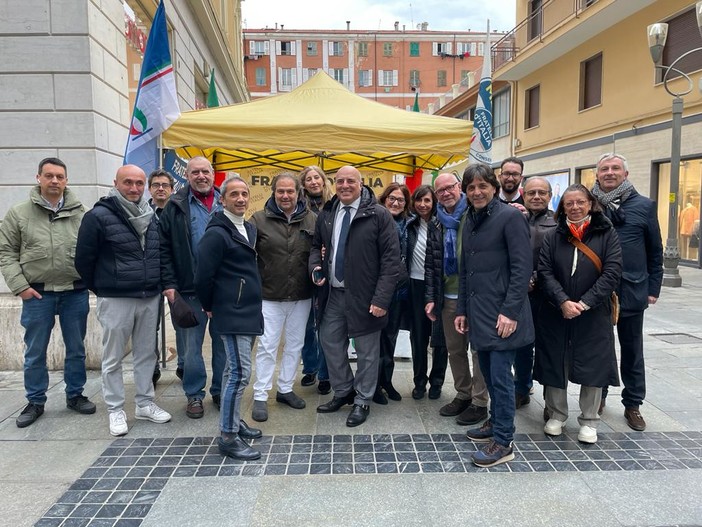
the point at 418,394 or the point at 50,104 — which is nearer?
the point at 418,394

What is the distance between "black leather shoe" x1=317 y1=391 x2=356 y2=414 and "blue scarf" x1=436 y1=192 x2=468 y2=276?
136 centimetres

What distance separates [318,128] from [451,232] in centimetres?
Answer: 228

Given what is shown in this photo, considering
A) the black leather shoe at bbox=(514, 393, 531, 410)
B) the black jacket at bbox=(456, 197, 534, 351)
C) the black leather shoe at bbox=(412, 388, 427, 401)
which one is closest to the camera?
the black jacket at bbox=(456, 197, 534, 351)

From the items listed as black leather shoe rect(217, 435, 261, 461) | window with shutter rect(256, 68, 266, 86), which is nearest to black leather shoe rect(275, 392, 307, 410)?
black leather shoe rect(217, 435, 261, 461)

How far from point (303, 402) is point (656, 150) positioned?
13964 mm

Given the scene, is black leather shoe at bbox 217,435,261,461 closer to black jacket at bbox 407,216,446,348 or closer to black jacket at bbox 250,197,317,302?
black jacket at bbox 250,197,317,302

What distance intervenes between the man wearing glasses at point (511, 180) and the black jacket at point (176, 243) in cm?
265

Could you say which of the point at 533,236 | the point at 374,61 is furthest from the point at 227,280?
the point at 374,61

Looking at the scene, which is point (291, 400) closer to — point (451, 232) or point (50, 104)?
point (451, 232)

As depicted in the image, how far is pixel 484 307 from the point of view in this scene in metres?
3.41

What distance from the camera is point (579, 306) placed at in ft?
11.3

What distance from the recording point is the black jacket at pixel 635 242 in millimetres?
3828

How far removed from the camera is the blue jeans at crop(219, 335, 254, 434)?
3496 mm

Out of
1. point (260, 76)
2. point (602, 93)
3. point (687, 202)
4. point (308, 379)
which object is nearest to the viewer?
point (308, 379)
